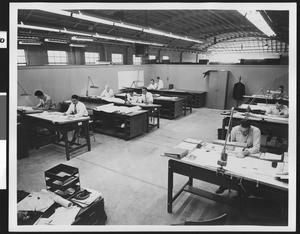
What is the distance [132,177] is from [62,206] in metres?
1.58

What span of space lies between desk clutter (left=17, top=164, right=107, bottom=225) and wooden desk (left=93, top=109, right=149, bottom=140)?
9.60 feet

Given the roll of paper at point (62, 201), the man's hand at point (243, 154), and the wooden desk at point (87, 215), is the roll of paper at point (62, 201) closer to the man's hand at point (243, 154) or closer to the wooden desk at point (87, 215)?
the wooden desk at point (87, 215)

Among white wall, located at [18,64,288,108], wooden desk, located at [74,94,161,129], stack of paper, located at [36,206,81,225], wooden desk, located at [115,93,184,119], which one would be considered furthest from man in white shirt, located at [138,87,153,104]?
stack of paper, located at [36,206,81,225]

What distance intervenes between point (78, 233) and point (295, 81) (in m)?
2.22

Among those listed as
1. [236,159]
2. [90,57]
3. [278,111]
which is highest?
[90,57]

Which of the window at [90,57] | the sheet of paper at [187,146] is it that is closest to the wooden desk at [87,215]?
the sheet of paper at [187,146]

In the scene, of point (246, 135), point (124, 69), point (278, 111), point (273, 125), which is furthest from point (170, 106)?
point (246, 135)

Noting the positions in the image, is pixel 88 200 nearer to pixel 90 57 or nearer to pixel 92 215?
pixel 92 215

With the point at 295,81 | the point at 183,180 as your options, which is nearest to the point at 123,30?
the point at 183,180

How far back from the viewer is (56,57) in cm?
1155

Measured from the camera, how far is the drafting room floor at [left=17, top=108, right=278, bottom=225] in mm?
2781

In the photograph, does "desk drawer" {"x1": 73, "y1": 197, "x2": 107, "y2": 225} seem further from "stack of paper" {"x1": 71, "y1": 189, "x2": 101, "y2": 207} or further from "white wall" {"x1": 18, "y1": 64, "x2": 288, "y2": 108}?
"white wall" {"x1": 18, "y1": 64, "x2": 288, "y2": 108}

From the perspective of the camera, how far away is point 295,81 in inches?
71.7

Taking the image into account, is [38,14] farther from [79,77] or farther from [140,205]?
[140,205]
